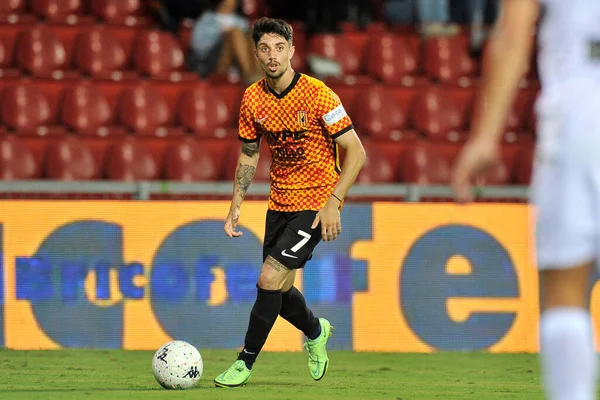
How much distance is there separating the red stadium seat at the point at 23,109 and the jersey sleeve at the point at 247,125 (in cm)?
450

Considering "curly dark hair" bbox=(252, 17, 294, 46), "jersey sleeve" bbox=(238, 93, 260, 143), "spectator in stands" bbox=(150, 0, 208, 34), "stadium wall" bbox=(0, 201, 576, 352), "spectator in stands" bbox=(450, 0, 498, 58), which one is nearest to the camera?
"curly dark hair" bbox=(252, 17, 294, 46)

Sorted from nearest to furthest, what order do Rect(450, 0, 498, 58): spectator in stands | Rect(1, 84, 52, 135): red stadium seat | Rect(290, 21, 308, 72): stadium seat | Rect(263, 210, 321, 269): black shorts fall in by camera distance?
Rect(263, 210, 321, 269): black shorts < Rect(1, 84, 52, 135): red stadium seat < Rect(290, 21, 308, 72): stadium seat < Rect(450, 0, 498, 58): spectator in stands

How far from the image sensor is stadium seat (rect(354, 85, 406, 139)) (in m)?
11.6

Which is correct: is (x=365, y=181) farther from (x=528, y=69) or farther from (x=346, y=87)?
(x=528, y=69)

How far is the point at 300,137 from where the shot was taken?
22.3ft

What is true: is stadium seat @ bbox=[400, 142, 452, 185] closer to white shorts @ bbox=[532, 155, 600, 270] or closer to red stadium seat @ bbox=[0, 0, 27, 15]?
red stadium seat @ bbox=[0, 0, 27, 15]

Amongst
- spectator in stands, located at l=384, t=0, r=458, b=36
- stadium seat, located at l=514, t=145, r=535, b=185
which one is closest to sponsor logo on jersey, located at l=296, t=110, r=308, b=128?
stadium seat, located at l=514, t=145, r=535, b=185

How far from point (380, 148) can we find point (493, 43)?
8215mm

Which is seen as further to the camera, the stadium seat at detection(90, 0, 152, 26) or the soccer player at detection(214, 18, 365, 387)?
the stadium seat at detection(90, 0, 152, 26)

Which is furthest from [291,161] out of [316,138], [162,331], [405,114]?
[405,114]

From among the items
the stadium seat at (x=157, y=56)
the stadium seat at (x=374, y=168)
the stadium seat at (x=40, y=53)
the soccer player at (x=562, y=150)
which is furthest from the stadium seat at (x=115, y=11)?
the soccer player at (x=562, y=150)

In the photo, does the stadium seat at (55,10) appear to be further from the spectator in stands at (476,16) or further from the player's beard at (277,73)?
the player's beard at (277,73)

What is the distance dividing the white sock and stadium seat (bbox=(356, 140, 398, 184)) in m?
7.79

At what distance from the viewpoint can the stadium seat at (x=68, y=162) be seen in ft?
34.2
